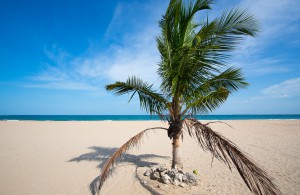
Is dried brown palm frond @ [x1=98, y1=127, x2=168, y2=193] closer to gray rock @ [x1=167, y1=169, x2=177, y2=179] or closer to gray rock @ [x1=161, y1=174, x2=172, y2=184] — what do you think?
gray rock @ [x1=161, y1=174, x2=172, y2=184]

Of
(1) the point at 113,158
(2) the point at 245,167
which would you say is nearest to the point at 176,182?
(1) the point at 113,158

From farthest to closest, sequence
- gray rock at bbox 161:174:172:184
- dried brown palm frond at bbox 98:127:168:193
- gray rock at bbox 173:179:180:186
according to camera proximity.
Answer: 1. gray rock at bbox 161:174:172:184
2. gray rock at bbox 173:179:180:186
3. dried brown palm frond at bbox 98:127:168:193

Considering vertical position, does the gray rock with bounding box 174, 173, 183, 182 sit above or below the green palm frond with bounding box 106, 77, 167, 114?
below

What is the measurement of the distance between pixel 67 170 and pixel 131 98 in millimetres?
4124

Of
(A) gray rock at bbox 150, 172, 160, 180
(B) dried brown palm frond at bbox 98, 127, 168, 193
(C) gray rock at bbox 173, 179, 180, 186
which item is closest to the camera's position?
(B) dried brown palm frond at bbox 98, 127, 168, 193

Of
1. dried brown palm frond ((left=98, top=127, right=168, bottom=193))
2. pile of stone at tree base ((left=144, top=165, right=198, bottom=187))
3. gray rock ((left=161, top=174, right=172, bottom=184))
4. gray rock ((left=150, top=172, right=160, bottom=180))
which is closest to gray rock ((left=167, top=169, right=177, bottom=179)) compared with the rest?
pile of stone at tree base ((left=144, top=165, right=198, bottom=187))

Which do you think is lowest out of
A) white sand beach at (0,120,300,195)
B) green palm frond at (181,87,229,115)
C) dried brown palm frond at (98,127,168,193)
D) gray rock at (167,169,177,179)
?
white sand beach at (0,120,300,195)

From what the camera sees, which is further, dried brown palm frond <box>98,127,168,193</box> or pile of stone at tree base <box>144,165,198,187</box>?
pile of stone at tree base <box>144,165,198,187</box>

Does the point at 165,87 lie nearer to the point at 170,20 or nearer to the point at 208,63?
the point at 208,63

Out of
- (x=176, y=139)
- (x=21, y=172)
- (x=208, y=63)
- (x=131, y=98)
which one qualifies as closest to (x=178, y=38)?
(x=208, y=63)

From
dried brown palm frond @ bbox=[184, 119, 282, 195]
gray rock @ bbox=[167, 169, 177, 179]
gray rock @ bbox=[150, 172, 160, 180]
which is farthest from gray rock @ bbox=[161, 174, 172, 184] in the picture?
dried brown palm frond @ bbox=[184, 119, 282, 195]

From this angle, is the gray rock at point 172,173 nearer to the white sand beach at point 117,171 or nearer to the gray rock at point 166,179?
the gray rock at point 166,179

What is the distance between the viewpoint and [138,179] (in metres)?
5.81

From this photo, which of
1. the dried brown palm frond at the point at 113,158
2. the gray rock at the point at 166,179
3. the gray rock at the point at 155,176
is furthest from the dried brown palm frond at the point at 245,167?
the gray rock at the point at 155,176
